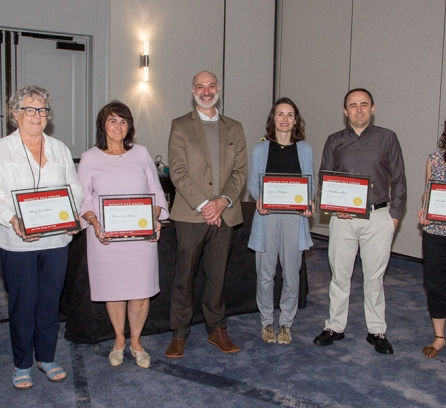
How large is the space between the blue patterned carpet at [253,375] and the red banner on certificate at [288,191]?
3.09ft

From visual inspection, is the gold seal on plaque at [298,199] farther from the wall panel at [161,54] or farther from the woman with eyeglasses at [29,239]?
the wall panel at [161,54]

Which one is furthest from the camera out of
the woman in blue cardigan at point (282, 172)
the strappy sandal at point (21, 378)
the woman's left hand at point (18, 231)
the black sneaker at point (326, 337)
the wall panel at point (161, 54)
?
the wall panel at point (161, 54)

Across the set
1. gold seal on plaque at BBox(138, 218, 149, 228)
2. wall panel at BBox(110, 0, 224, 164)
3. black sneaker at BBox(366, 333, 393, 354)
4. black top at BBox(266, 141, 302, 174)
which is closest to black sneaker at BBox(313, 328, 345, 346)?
black sneaker at BBox(366, 333, 393, 354)

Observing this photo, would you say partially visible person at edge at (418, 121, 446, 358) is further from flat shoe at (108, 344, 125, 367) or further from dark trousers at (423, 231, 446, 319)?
flat shoe at (108, 344, 125, 367)

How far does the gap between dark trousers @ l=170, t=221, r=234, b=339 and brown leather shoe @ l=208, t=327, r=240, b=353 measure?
0.47ft

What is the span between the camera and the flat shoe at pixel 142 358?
3312mm

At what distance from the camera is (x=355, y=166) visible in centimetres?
346

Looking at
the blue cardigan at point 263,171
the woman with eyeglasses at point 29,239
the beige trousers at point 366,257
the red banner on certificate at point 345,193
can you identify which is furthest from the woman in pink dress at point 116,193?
the beige trousers at point 366,257

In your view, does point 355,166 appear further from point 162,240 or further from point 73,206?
point 73,206

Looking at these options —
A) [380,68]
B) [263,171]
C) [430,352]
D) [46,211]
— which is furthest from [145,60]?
[430,352]

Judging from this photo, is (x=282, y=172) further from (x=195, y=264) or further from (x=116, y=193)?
(x=116, y=193)

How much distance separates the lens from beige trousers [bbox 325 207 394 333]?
3.45 metres

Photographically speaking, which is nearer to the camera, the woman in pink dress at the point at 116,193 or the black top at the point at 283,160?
the woman in pink dress at the point at 116,193

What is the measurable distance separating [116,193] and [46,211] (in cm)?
44
